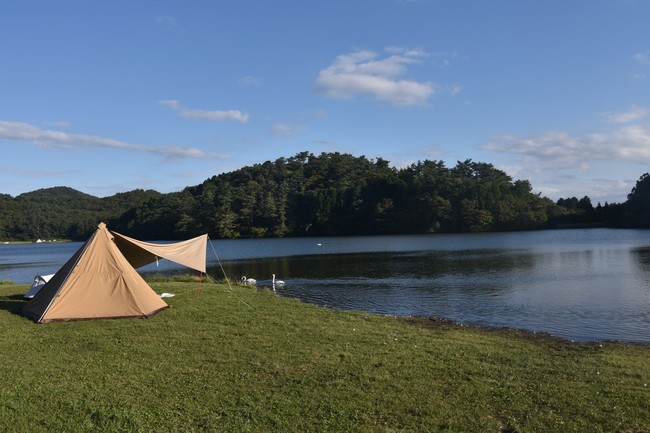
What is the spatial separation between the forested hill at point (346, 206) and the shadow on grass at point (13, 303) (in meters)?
101

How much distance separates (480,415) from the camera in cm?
693

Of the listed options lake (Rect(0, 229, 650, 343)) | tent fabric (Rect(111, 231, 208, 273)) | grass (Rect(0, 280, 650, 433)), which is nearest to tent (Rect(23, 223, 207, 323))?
grass (Rect(0, 280, 650, 433))

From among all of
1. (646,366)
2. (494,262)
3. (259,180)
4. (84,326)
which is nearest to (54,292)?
(84,326)

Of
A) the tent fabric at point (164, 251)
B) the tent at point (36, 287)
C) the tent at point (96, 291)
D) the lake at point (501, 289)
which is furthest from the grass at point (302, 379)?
the lake at point (501, 289)

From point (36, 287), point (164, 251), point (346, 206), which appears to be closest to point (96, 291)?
point (164, 251)

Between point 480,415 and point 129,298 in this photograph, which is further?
point 129,298

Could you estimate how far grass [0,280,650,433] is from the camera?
6637 millimetres

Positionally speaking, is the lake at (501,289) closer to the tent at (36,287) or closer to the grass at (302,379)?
the grass at (302,379)

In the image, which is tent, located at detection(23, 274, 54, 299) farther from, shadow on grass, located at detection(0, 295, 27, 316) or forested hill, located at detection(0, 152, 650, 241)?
forested hill, located at detection(0, 152, 650, 241)

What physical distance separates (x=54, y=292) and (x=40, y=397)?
7.40 meters

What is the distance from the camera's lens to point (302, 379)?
8.42 m

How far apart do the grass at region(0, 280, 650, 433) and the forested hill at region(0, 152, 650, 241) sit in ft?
337

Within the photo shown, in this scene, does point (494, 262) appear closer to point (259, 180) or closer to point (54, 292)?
point (54, 292)

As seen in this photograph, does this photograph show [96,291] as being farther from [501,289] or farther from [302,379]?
[501,289]
